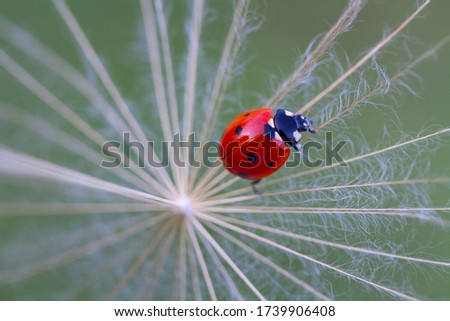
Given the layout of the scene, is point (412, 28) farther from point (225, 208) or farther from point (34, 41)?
point (34, 41)

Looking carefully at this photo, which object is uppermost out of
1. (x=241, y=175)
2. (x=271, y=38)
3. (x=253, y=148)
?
(x=271, y=38)

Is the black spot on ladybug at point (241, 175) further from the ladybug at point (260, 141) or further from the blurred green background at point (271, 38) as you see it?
the blurred green background at point (271, 38)

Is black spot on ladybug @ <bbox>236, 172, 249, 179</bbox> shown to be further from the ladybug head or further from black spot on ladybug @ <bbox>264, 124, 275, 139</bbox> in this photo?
the ladybug head

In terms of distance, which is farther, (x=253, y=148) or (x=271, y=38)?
(x=271, y=38)

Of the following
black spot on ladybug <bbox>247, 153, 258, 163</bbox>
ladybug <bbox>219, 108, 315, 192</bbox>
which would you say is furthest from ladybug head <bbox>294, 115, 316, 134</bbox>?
black spot on ladybug <bbox>247, 153, 258, 163</bbox>

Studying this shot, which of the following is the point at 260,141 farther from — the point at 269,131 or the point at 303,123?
the point at 303,123

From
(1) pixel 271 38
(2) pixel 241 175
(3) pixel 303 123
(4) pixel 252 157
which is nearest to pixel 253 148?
(4) pixel 252 157

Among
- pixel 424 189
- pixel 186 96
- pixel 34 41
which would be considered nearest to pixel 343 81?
pixel 424 189
